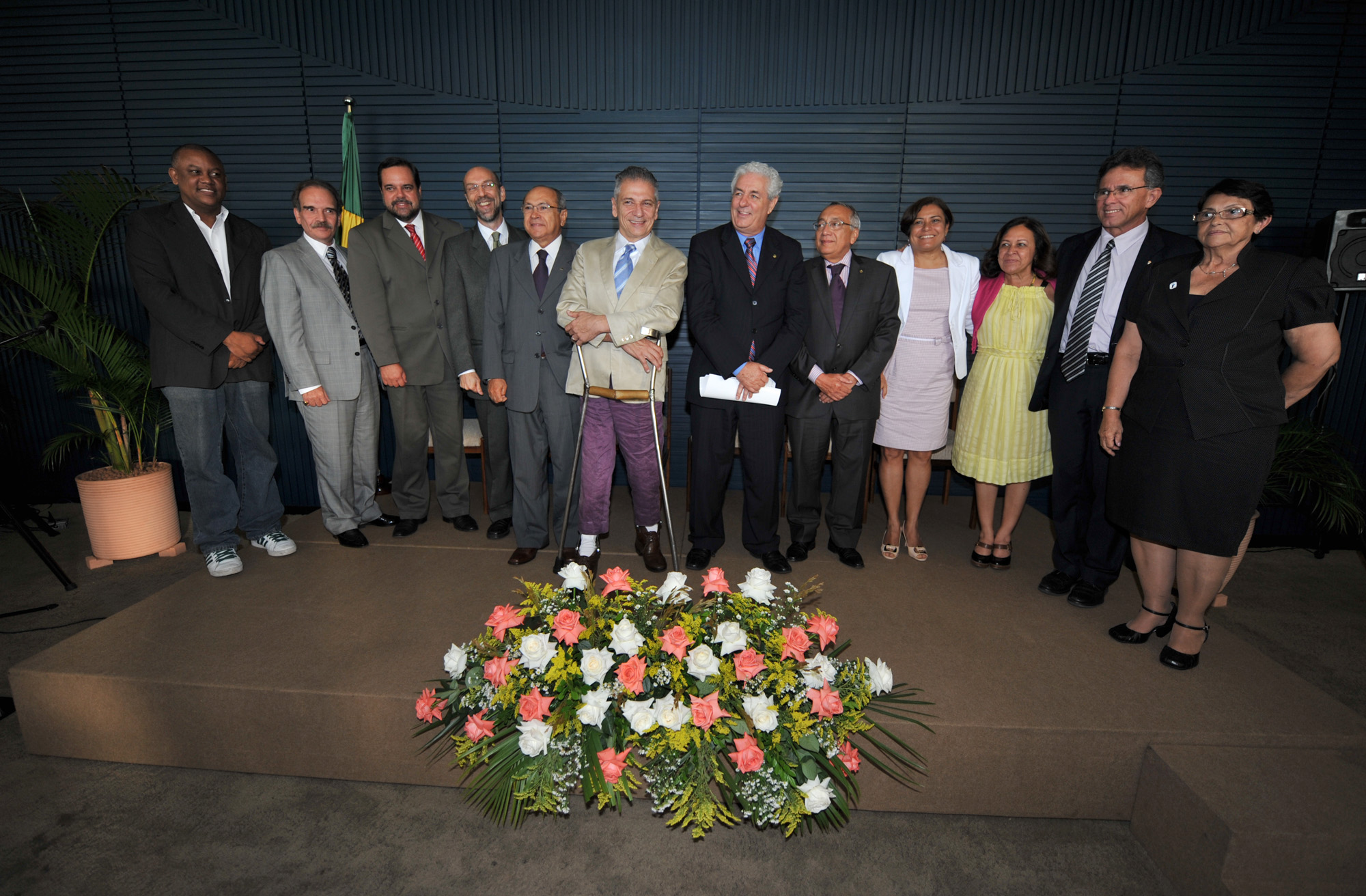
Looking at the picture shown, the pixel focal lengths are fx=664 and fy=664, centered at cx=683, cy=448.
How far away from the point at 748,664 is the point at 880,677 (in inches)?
17.1

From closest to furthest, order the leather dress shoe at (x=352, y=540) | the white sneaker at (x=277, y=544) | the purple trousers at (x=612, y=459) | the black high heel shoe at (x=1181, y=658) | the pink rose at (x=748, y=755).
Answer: the pink rose at (x=748, y=755) < the black high heel shoe at (x=1181, y=658) < the purple trousers at (x=612, y=459) < the white sneaker at (x=277, y=544) < the leather dress shoe at (x=352, y=540)

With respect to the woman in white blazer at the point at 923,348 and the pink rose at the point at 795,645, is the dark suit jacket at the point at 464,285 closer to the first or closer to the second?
the woman in white blazer at the point at 923,348

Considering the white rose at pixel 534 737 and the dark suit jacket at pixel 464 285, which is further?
the dark suit jacket at pixel 464 285

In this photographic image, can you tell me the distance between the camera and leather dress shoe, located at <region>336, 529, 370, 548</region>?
339 centimetres

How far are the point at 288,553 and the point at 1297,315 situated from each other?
13.6ft

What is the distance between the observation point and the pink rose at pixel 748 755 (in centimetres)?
144

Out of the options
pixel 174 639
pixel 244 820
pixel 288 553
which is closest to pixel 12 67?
pixel 288 553

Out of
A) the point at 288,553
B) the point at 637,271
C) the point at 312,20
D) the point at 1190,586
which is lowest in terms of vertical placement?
the point at 288,553

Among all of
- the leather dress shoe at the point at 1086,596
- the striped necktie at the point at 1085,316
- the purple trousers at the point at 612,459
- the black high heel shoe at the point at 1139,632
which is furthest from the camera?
the purple trousers at the point at 612,459

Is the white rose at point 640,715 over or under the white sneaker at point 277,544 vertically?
over

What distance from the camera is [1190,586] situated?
2340 mm

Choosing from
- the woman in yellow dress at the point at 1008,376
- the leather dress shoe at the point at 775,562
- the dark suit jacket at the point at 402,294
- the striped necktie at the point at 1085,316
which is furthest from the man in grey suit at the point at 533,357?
the striped necktie at the point at 1085,316

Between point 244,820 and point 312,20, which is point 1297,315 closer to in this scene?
point 244,820

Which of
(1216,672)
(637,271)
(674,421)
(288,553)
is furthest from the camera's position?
(674,421)
